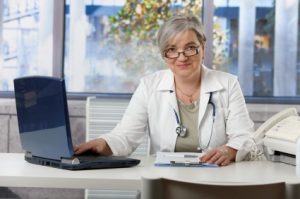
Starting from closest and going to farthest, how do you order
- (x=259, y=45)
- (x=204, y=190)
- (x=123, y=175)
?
(x=204, y=190)
(x=123, y=175)
(x=259, y=45)

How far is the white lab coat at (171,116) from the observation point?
2209 mm

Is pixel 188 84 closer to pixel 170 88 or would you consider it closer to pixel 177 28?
pixel 170 88

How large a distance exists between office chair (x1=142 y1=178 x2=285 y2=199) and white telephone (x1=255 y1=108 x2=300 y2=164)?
776 mm

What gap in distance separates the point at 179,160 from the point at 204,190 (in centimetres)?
76

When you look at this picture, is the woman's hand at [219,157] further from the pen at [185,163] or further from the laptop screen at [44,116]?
the laptop screen at [44,116]

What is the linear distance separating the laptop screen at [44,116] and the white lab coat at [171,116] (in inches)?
16.6

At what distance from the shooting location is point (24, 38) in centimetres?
346

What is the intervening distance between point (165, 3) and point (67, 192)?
1.47 metres

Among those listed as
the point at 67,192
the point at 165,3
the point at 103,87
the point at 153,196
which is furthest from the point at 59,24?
the point at 153,196

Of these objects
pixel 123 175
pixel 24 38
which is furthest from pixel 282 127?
pixel 24 38

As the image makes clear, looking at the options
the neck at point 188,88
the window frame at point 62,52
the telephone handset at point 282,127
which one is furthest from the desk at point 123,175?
the window frame at point 62,52

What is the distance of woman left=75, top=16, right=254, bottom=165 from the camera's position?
2.20 m

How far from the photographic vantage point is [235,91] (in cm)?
227

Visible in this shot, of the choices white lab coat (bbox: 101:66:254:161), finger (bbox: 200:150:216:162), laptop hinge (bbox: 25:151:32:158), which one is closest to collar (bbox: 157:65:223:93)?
white lab coat (bbox: 101:66:254:161)
